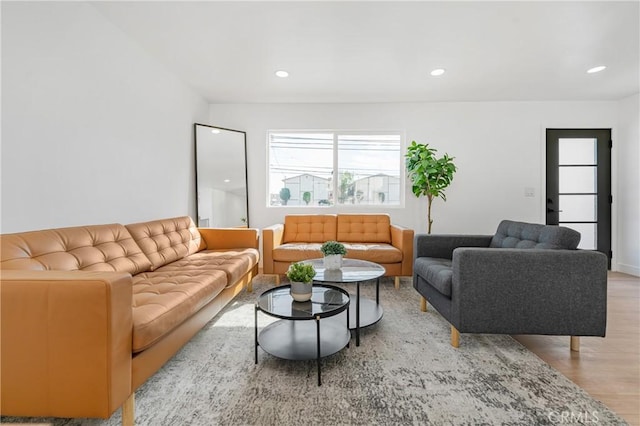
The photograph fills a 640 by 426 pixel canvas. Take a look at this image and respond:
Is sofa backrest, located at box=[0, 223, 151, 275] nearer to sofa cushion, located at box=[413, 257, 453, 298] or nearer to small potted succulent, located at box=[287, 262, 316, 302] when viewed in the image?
small potted succulent, located at box=[287, 262, 316, 302]

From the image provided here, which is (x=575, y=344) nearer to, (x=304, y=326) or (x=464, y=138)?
(x=304, y=326)

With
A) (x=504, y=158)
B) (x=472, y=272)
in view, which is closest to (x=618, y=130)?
(x=504, y=158)

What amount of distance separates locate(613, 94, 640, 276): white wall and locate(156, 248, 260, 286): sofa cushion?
16.7ft

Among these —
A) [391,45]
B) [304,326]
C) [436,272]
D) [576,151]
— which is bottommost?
[304,326]

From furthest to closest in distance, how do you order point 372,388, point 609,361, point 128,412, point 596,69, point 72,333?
point 596,69 → point 609,361 → point 372,388 → point 128,412 → point 72,333

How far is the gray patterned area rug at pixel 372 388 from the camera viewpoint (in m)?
1.41

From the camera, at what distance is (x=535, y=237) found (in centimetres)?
235

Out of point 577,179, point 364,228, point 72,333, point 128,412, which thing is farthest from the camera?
point 577,179

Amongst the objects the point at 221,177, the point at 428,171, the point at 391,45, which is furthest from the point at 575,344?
the point at 221,177

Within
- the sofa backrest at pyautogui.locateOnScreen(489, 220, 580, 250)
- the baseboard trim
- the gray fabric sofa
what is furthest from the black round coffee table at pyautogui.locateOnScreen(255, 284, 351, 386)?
the baseboard trim

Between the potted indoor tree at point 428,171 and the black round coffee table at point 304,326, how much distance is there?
243 cm

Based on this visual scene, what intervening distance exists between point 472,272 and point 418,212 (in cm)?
269

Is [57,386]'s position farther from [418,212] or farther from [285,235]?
[418,212]

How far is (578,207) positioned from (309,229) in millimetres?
3959
